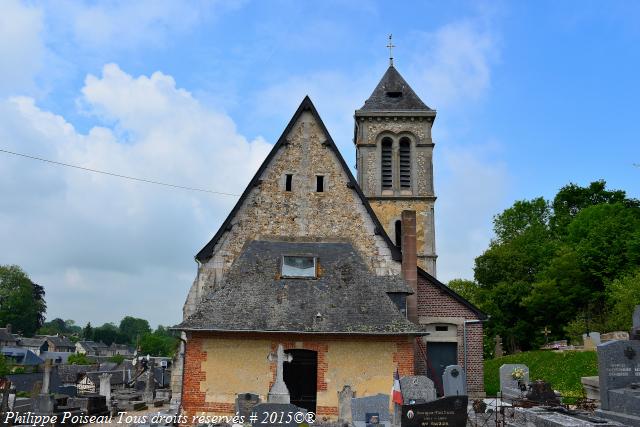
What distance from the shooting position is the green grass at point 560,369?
66.0 feet

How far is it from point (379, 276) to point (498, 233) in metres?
40.0

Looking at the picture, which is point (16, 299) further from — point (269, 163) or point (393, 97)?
point (269, 163)

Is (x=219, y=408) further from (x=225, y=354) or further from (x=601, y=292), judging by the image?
(x=601, y=292)

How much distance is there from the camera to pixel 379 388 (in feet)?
44.0

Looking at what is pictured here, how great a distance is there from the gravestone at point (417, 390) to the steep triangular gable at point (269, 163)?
430 centimetres

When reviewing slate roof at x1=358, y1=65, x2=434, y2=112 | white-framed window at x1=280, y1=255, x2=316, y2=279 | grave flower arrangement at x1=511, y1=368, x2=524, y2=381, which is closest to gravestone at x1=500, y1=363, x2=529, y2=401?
grave flower arrangement at x1=511, y1=368, x2=524, y2=381

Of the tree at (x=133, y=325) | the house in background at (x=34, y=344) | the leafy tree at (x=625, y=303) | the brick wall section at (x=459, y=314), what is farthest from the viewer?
the tree at (x=133, y=325)

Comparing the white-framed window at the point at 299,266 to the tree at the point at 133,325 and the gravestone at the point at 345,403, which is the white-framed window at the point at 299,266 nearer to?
the gravestone at the point at 345,403

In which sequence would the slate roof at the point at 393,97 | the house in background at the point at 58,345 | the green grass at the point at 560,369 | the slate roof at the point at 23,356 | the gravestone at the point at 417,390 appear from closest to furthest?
the gravestone at the point at 417,390
the green grass at the point at 560,369
the slate roof at the point at 393,97
the slate roof at the point at 23,356
the house in background at the point at 58,345

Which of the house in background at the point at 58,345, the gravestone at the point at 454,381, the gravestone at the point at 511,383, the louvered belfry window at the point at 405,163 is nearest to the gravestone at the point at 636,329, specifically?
the gravestone at the point at 511,383

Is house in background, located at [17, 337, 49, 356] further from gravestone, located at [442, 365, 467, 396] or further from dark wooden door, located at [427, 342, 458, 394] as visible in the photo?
gravestone, located at [442, 365, 467, 396]

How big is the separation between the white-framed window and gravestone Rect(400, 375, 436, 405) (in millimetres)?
3948

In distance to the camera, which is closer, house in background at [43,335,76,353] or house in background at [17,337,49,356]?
house in background at [17,337,49,356]

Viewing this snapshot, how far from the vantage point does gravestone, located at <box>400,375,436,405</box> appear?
12125 mm
